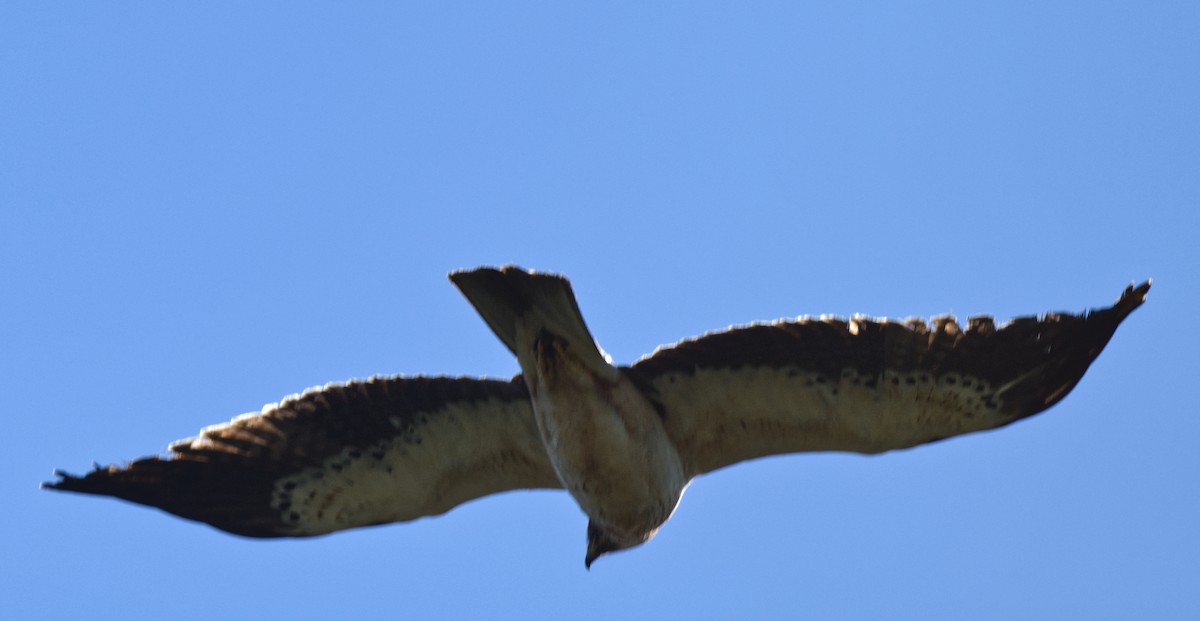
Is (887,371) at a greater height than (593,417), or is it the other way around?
(887,371)

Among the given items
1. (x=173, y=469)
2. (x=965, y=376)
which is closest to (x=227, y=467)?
(x=173, y=469)

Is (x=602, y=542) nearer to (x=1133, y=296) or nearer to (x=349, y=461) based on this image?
(x=349, y=461)

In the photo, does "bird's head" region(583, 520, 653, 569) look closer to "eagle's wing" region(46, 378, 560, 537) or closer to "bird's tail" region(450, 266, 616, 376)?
"eagle's wing" region(46, 378, 560, 537)

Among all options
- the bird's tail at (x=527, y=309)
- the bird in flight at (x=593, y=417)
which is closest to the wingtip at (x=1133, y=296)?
the bird in flight at (x=593, y=417)

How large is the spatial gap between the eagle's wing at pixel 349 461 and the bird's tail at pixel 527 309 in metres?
0.41

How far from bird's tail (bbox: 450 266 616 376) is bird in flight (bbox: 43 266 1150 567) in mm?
11

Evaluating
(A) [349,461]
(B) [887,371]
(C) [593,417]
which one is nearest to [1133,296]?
(B) [887,371]

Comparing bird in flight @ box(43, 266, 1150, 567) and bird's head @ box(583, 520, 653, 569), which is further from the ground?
bird in flight @ box(43, 266, 1150, 567)

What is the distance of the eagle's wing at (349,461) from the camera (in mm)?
9266

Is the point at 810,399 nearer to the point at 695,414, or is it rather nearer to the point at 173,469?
the point at 695,414

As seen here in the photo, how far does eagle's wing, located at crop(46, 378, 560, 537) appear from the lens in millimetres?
9266

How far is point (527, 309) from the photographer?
8859 mm

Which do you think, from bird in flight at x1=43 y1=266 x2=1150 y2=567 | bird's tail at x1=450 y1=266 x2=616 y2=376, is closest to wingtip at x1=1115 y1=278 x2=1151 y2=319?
bird in flight at x1=43 y1=266 x2=1150 y2=567

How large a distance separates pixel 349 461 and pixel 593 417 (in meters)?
1.62
